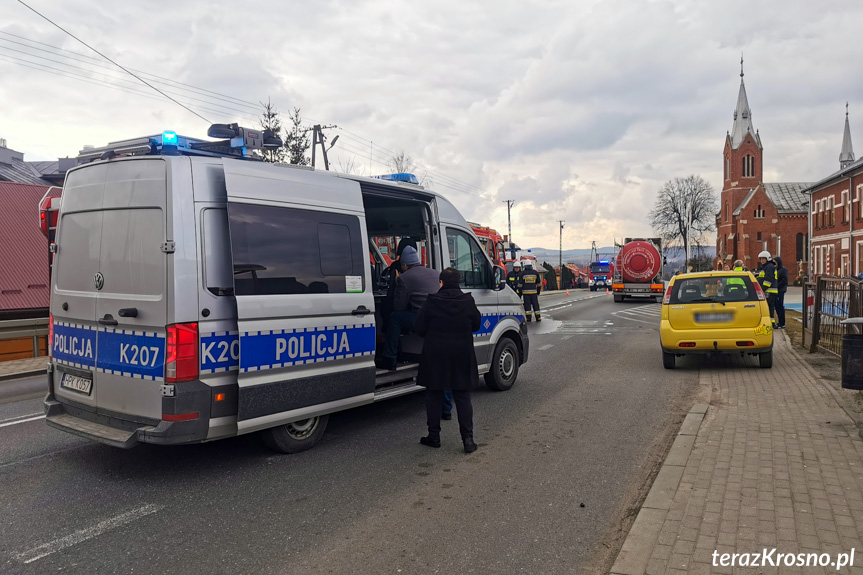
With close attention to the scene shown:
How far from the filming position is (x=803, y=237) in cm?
7831

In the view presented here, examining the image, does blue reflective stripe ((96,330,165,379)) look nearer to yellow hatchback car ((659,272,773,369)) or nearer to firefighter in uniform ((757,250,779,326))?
yellow hatchback car ((659,272,773,369))

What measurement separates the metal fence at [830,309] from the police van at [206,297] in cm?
788

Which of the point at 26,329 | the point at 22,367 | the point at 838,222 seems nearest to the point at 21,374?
the point at 22,367

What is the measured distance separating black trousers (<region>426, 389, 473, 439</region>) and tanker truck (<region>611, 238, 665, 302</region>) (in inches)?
1053

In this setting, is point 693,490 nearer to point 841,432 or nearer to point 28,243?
point 841,432

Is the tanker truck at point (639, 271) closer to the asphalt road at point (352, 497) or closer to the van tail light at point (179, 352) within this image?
the asphalt road at point (352, 497)

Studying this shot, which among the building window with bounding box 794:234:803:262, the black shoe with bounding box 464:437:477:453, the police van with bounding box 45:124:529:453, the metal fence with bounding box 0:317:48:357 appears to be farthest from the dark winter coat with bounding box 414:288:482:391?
the building window with bounding box 794:234:803:262

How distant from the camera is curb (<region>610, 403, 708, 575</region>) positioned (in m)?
3.58

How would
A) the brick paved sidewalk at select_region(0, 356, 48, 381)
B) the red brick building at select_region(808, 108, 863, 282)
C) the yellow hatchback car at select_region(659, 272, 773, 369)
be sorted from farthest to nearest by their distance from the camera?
1. the red brick building at select_region(808, 108, 863, 282)
2. the brick paved sidewalk at select_region(0, 356, 48, 381)
3. the yellow hatchback car at select_region(659, 272, 773, 369)

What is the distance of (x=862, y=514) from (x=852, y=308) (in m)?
7.06

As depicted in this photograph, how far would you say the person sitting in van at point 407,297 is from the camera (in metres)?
7.05

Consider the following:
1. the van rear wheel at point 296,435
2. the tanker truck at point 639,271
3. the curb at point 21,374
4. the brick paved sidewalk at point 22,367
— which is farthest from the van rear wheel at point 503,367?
the tanker truck at point 639,271

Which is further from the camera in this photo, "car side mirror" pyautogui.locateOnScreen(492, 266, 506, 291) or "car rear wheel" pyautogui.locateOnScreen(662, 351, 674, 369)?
"car rear wheel" pyautogui.locateOnScreen(662, 351, 674, 369)

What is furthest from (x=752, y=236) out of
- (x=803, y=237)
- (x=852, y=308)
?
(x=852, y=308)
